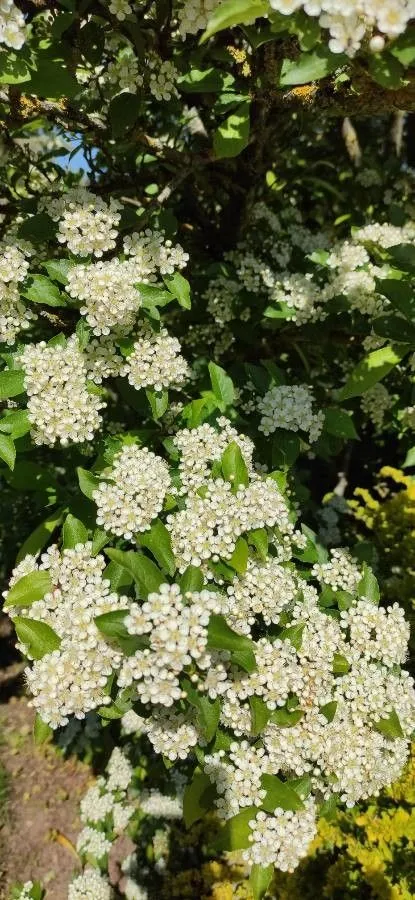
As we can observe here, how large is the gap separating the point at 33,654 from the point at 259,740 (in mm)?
803

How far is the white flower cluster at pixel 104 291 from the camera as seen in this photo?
2.20m

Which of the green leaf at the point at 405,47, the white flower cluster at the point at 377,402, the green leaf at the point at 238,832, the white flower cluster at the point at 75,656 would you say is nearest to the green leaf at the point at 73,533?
the white flower cluster at the point at 75,656

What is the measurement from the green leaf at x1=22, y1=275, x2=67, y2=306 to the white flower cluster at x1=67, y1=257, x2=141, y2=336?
159mm

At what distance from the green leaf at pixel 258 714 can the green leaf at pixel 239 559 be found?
403 millimetres

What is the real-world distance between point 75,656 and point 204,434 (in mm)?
950

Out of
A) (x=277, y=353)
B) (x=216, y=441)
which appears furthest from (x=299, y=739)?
(x=277, y=353)

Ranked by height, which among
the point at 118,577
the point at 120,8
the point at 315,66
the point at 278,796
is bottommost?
the point at 278,796

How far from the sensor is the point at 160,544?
6.84ft

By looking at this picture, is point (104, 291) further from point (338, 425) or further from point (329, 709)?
point (329, 709)

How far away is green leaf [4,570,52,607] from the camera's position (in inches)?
84.4

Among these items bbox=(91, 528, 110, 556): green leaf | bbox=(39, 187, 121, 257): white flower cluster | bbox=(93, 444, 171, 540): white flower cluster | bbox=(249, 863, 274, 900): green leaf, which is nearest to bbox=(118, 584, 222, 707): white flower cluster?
bbox=(93, 444, 171, 540): white flower cluster

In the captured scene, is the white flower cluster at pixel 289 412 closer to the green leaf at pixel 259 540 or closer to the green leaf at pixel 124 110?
the green leaf at pixel 259 540

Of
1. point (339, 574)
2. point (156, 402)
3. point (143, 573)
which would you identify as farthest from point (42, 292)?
point (339, 574)

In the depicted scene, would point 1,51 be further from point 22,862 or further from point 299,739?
point 22,862
